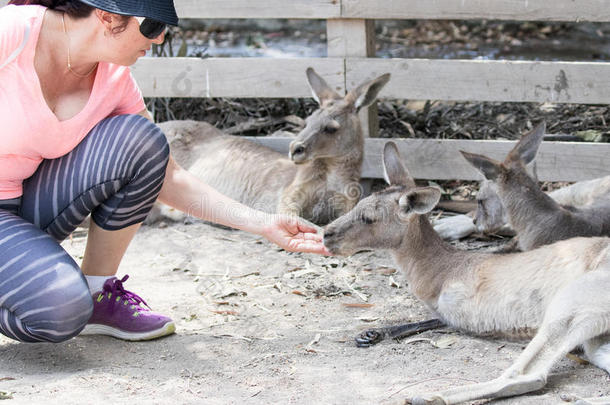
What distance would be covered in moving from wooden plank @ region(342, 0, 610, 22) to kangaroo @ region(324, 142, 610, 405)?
1558 millimetres

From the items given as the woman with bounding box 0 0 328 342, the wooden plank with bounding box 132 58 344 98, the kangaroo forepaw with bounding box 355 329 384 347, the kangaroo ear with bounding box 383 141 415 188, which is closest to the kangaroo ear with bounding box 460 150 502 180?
the kangaroo ear with bounding box 383 141 415 188

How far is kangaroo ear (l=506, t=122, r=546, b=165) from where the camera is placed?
4.13 m

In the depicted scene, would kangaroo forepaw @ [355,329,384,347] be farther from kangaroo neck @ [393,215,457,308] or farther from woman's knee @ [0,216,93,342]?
woman's knee @ [0,216,93,342]

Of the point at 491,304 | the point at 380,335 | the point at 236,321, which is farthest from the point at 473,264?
the point at 236,321

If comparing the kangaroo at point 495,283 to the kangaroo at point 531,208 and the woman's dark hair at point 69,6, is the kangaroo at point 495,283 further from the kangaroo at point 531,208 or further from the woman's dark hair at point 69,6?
the woman's dark hair at point 69,6

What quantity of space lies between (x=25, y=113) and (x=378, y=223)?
157cm

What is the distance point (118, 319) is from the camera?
3.42 m

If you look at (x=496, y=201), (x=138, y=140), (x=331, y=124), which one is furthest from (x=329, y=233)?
(x=331, y=124)

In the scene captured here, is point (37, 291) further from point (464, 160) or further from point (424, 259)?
point (464, 160)

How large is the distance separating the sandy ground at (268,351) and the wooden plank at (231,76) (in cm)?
139

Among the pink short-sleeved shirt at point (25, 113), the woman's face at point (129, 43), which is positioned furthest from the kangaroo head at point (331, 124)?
the woman's face at point (129, 43)

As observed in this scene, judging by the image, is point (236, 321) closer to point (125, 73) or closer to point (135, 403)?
point (135, 403)

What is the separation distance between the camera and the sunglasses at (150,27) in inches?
115

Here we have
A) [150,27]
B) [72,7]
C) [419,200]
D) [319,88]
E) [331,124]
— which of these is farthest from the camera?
[319,88]
